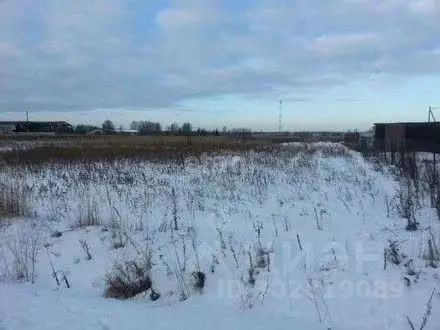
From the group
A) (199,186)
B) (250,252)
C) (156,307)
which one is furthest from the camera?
(199,186)

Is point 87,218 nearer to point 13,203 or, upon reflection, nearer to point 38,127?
point 13,203

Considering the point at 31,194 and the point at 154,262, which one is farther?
the point at 31,194

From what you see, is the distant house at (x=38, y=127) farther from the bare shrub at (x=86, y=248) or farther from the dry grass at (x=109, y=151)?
the bare shrub at (x=86, y=248)

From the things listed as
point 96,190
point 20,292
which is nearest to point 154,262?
point 20,292

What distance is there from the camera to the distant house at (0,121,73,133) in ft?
346

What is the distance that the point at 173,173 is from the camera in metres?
16.1

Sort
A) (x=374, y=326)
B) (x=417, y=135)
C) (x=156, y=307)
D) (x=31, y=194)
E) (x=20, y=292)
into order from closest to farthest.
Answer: (x=374, y=326) < (x=156, y=307) < (x=20, y=292) < (x=31, y=194) < (x=417, y=135)

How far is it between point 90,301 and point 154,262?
1.28 metres

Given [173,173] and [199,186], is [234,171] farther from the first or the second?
[199,186]

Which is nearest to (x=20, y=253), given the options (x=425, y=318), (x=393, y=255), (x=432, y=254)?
(x=393, y=255)

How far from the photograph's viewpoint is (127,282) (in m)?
5.97

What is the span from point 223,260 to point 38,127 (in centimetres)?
11095

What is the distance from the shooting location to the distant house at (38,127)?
346ft

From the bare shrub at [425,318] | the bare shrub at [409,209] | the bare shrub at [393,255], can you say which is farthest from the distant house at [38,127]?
the bare shrub at [425,318]
